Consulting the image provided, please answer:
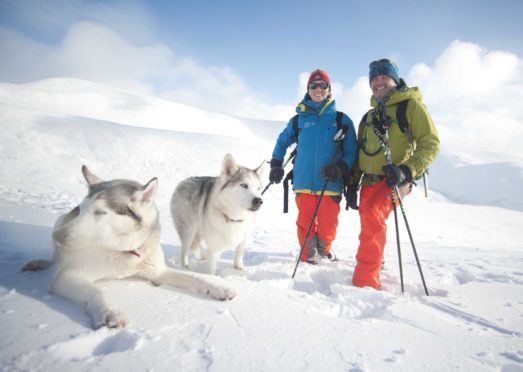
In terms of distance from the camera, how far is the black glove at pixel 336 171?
3892 millimetres

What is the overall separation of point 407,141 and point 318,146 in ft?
4.26

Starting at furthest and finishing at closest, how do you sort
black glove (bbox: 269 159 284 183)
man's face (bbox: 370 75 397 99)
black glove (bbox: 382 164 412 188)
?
black glove (bbox: 269 159 284 183), man's face (bbox: 370 75 397 99), black glove (bbox: 382 164 412 188)

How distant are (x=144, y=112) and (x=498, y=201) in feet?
103

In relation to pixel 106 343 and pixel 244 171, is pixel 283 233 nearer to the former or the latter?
pixel 244 171

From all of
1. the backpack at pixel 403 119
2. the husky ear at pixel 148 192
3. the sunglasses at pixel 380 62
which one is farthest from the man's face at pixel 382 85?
the husky ear at pixel 148 192

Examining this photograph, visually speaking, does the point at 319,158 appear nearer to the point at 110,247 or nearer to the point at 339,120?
the point at 339,120

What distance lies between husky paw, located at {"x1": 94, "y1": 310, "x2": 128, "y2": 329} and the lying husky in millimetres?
113

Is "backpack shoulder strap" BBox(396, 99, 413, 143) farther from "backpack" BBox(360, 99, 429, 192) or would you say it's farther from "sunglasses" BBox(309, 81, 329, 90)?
"sunglasses" BBox(309, 81, 329, 90)

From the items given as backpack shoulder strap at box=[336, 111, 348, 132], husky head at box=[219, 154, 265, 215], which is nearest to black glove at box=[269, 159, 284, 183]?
husky head at box=[219, 154, 265, 215]

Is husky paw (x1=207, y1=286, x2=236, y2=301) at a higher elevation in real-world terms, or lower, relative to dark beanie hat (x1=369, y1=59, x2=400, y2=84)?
lower

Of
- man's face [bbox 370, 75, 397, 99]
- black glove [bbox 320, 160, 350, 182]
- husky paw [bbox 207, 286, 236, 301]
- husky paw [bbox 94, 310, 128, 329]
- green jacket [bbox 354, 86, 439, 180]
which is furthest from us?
black glove [bbox 320, 160, 350, 182]

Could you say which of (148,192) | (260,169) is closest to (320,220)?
(260,169)

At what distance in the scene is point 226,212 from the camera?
342 cm

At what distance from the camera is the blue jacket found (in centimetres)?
423
